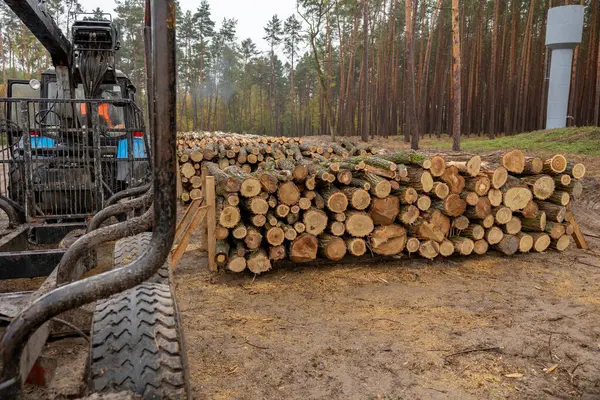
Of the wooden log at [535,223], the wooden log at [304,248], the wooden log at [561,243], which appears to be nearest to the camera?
the wooden log at [304,248]

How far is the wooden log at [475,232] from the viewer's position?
6.12 m

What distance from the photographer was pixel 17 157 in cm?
482

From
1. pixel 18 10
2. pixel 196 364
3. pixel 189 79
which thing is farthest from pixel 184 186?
pixel 189 79

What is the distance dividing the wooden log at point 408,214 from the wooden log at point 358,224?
49cm

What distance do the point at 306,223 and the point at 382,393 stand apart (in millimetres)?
2846

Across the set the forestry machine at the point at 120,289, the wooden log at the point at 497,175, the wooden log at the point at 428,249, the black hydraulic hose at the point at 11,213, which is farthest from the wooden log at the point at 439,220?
the black hydraulic hose at the point at 11,213

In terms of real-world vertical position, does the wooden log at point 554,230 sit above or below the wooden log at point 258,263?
above

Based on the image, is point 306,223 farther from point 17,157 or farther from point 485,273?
point 17,157

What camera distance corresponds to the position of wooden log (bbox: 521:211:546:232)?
253 inches

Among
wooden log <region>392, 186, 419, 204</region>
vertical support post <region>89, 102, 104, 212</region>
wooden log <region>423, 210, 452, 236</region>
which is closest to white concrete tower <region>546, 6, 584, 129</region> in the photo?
wooden log <region>423, 210, 452, 236</region>

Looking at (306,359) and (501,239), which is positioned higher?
(501,239)

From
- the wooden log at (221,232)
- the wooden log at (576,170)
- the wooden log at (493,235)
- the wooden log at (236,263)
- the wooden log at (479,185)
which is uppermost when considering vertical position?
the wooden log at (576,170)

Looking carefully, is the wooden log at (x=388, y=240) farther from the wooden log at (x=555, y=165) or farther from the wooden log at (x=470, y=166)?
→ the wooden log at (x=555, y=165)

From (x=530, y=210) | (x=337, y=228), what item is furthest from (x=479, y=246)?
(x=337, y=228)
